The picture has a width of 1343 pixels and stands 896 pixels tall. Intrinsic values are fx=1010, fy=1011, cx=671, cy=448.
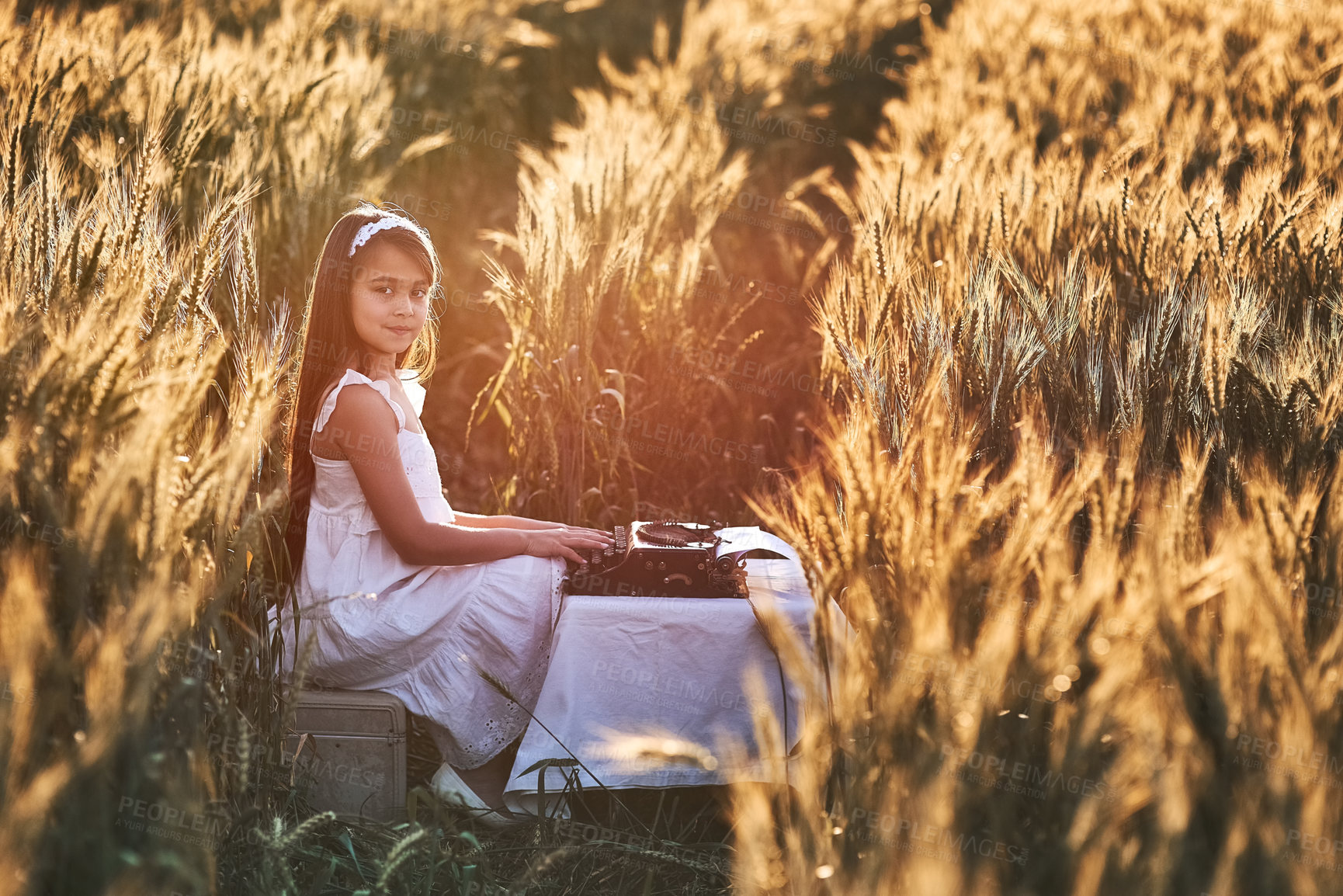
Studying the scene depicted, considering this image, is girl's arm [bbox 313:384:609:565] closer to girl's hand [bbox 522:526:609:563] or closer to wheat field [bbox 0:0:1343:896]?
girl's hand [bbox 522:526:609:563]

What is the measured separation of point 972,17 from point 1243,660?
274 inches

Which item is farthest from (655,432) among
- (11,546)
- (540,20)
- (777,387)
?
(540,20)

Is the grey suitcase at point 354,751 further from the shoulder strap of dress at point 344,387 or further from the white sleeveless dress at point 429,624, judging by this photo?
the shoulder strap of dress at point 344,387

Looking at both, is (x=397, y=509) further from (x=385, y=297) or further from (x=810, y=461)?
(x=810, y=461)

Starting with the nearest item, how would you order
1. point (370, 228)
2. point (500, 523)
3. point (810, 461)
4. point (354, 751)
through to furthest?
point (354, 751) → point (370, 228) → point (500, 523) → point (810, 461)

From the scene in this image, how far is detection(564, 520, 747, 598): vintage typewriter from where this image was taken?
221 cm

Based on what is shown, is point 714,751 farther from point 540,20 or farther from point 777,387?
point 540,20

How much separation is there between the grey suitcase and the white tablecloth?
25 centimetres

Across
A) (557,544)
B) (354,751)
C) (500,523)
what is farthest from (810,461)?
(354,751)

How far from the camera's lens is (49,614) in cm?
130

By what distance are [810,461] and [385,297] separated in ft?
5.20

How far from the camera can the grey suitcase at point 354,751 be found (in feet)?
6.82

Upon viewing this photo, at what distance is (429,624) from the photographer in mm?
2223

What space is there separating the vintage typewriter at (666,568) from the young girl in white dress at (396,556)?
0.06 m
